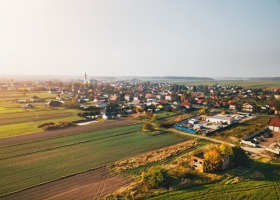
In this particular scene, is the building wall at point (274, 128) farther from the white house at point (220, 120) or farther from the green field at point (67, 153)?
the green field at point (67, 153)

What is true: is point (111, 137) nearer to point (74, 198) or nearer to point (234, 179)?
point (74, 198)

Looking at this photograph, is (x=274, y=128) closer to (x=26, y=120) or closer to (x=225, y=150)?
(x=225, y=150)

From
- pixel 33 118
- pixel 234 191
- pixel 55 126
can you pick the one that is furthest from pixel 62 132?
pixel 234 191

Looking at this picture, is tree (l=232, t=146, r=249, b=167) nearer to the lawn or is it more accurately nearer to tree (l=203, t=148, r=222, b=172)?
tree (l=203, t=148, r=222, b=172)

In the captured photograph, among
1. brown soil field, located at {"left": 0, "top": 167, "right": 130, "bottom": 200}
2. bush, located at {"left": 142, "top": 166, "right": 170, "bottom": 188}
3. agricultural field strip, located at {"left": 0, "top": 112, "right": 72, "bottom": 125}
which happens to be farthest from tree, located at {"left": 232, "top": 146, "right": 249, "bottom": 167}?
agricultural field strip, located at {"left": 0, "top": 112, "right": 72, "bottom": 125}

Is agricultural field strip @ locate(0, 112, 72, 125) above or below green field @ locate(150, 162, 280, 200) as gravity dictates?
below

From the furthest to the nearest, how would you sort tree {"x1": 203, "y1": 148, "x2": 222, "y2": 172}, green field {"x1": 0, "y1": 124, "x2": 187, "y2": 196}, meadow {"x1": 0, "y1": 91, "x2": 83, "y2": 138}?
meadow {"x1": 0, "y1": 91, "x2": 83, "y2": 138} < tree {"x1": 203, "y1": 148, "x2": 222, "y2": 172} < green field {"x1": 0, "y1": 124, "x2": 187, "y2": 196}
